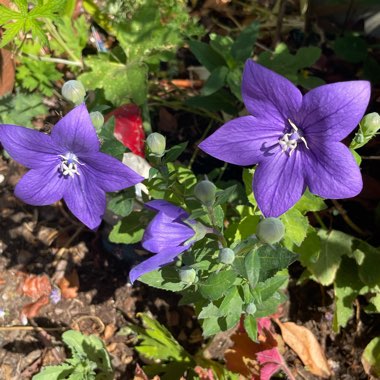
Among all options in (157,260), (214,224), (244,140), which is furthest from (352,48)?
(157,260)

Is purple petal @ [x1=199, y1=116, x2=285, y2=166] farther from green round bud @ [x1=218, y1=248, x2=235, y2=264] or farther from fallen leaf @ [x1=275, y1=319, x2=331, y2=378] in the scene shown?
fallen leaf @ [x1=275, y1=319, x2=331, y2=378]

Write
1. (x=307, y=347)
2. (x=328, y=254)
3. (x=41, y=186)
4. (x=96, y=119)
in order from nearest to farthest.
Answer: (x=96, y=119) → (x=41, y=186) → (x=328, y=254) → (x=307, y=347)

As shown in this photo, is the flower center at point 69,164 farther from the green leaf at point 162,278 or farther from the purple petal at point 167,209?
the green leaf at point 162,278

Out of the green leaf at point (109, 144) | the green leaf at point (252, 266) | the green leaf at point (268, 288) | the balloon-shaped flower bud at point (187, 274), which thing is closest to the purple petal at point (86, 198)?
the green leaf at point (109, 144)

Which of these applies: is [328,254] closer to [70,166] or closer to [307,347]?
[307,347]

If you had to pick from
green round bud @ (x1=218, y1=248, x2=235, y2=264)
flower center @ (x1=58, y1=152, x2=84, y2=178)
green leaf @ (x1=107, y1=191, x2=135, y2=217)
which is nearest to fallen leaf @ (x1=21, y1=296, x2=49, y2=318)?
green leaf @ (x1=107, y1=191, x2=135, y2=217)

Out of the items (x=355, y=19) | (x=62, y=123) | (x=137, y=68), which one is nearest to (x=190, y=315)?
(x=137, y=68)
